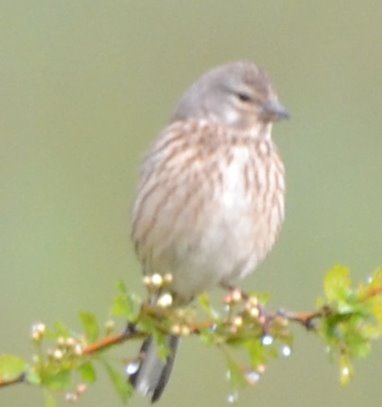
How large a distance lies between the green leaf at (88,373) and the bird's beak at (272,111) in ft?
6.20

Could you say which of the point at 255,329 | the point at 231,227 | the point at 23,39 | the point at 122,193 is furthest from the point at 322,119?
the point at 255,329

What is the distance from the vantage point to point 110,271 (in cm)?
911

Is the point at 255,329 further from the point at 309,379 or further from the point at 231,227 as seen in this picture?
the point at 309,379

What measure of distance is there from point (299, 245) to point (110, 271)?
835 millimetres

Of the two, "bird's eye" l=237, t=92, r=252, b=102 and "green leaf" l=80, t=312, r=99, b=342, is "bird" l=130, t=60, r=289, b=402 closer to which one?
"bird's eye" l=237, t=92, r=252, b=102

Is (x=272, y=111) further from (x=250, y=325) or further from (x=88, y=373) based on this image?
(x=88, y=373)

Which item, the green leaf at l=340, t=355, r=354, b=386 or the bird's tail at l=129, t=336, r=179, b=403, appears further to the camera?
the bird's tail at l=129, t=336, r=179, b=403

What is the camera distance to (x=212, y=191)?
616cm

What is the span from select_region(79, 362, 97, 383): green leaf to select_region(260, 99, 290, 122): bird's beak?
189 centimetres

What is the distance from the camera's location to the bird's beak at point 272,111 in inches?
247

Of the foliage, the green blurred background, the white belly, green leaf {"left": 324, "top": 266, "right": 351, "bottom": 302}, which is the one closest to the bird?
the white belly

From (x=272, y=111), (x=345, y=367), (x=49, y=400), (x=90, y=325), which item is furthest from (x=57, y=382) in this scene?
(x=272, y=111)

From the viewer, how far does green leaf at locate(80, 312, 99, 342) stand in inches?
177

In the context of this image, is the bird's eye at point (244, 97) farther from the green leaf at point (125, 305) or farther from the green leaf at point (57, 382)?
the green leaf at point (57, 382)
